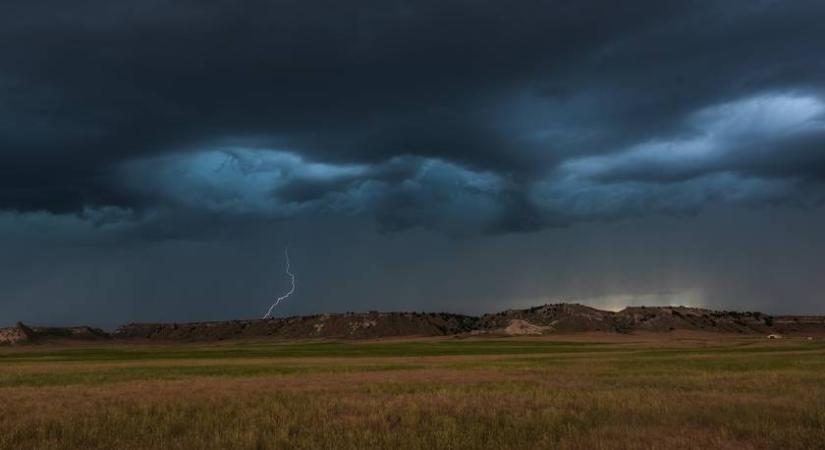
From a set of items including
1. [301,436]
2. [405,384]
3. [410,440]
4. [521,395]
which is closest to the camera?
[410,440]

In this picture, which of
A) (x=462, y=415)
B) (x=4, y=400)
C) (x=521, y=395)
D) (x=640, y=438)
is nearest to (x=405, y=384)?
(x=521, y=395)

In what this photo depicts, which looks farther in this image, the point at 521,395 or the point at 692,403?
the point at 521,395

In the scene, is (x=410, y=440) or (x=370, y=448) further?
(x=410, y=440)

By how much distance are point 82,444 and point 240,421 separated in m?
4.95

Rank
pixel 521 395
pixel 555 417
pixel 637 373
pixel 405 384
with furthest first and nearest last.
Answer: pixel 637 373 < pixel 405 384 < pixel 521 395 < pixel 555 417

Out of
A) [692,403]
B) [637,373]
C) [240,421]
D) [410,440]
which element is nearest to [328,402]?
[240,421]

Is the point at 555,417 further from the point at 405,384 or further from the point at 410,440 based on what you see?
the point at 405,384

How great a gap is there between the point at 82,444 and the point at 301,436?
17.7 feet

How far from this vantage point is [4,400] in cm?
2925

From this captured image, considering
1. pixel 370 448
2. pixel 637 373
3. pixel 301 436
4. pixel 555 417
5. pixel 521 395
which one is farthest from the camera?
pixel 637 373

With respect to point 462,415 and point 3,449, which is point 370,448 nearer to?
point 462,415

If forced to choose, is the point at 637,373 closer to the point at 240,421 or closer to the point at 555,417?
the point at 555,417

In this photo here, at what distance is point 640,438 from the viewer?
16.3m

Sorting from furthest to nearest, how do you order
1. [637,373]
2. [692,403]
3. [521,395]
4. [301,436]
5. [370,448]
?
1. [637,373]
2. [521,395]
3. [692,403]
4. [301,436]
5. [370,448]
